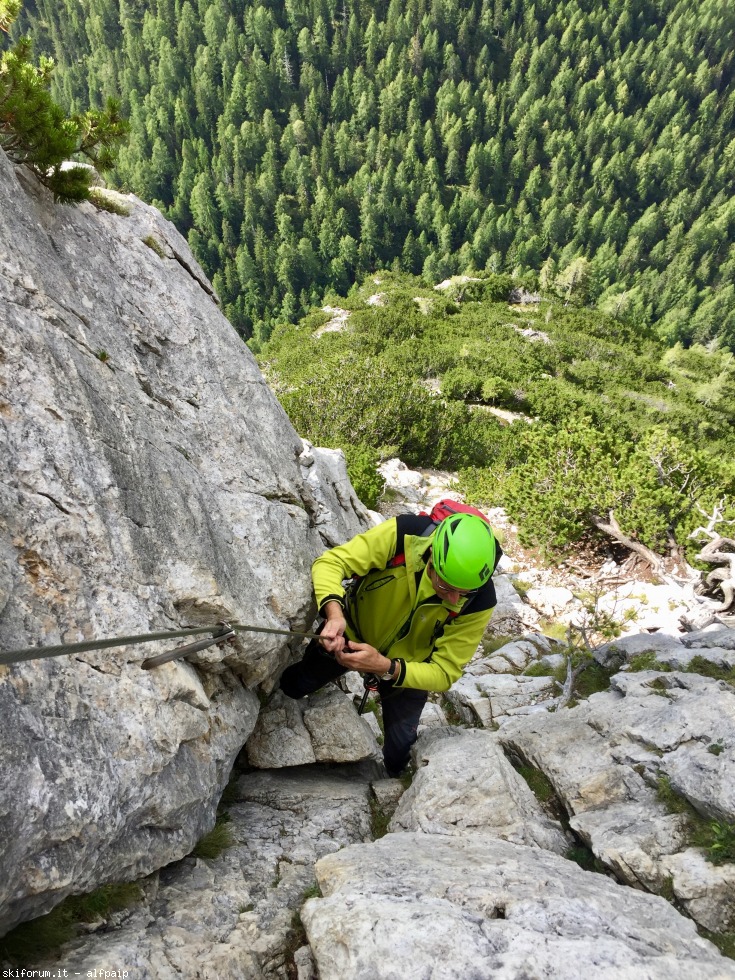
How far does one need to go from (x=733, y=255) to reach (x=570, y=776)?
192299 mm

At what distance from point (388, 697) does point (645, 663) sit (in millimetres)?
4131

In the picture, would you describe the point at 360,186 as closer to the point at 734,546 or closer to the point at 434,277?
the point at 434,277

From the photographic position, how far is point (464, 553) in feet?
14.3

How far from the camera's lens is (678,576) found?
13.7 m

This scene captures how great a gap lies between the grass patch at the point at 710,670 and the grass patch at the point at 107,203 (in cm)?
954

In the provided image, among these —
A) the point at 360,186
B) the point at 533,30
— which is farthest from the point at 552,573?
the point at 533,30

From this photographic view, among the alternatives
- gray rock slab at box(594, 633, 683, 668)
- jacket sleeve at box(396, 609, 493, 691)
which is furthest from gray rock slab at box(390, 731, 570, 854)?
gray rock slab at box(594, 633, 683, 668)

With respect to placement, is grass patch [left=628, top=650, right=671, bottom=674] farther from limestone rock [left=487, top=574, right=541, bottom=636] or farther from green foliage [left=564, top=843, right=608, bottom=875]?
limestone rock [left=487, top=574, right=541, bottom=636]

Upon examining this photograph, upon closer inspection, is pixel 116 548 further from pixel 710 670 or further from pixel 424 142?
pixel 424 142

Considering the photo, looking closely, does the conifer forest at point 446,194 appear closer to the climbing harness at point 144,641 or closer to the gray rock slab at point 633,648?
the gray rock slab at point 633,648

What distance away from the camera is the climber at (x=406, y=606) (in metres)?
4.45

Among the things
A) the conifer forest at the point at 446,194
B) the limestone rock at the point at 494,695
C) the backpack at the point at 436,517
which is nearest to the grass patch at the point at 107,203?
the backpack at the point at 436,517

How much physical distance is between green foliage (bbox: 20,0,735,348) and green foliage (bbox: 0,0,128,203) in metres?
107

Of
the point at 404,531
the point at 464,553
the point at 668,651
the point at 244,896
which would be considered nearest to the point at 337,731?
the point at 244,896
